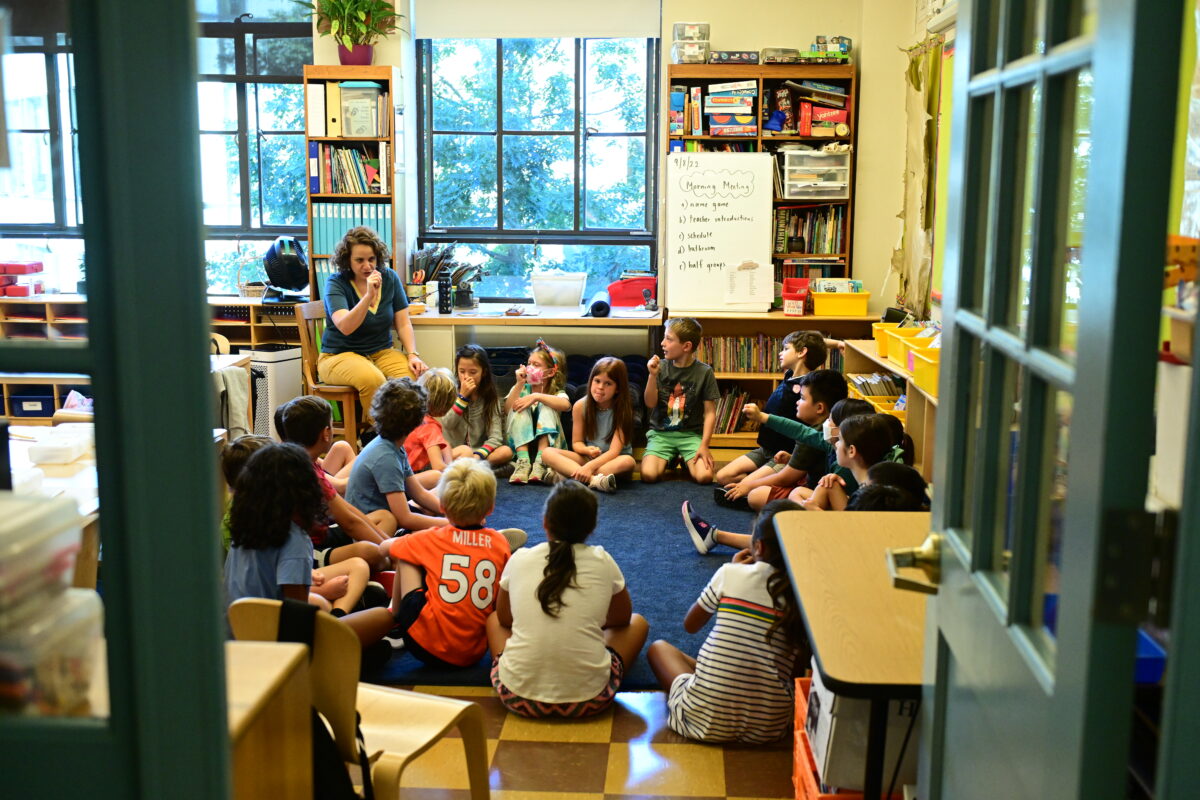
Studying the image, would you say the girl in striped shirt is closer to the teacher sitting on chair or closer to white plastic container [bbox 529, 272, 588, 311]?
the teacher sitting on chair

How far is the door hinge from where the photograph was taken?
995mm

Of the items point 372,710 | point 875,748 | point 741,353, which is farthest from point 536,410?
point 875,748

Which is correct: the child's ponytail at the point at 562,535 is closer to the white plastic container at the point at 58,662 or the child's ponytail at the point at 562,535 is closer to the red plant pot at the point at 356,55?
the white plastic container at the point at 58,662

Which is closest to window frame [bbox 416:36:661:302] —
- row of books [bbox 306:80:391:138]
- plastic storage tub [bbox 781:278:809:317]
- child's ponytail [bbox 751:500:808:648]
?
row of books [bbox 306:80:391:138]

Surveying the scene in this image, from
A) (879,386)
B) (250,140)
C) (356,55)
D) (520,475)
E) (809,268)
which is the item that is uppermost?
(356,55)

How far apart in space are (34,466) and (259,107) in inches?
255

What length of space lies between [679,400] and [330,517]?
249 cm

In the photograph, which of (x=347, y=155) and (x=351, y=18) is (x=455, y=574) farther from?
(x=351, y=18)

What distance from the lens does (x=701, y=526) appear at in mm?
4512

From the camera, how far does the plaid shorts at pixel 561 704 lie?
3041mm

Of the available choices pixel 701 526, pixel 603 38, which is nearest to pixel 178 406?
pixel 701 526

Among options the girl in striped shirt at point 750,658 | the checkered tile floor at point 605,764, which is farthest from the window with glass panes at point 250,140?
the girl in striped shirt at point 750,658

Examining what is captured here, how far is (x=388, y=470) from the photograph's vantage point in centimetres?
411

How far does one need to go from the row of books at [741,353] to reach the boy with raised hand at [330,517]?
9.66ft
